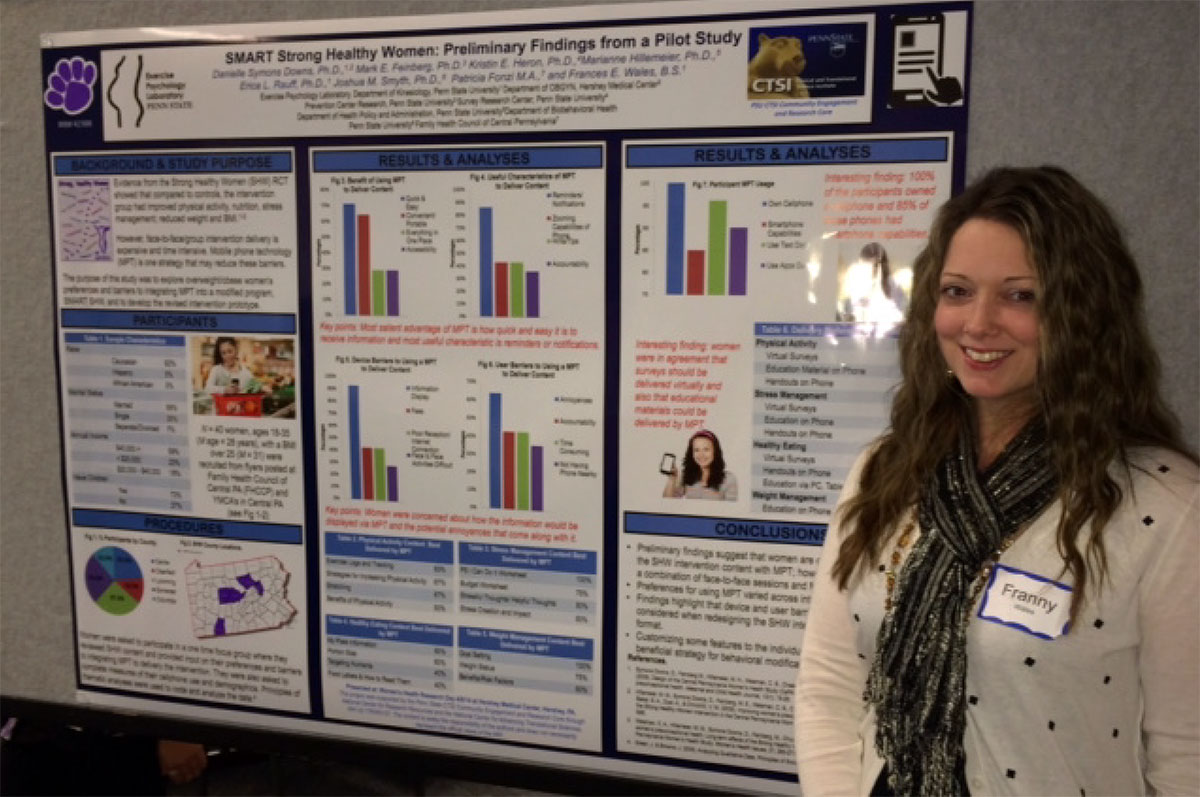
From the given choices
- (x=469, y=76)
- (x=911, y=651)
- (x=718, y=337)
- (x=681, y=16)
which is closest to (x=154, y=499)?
(x=469, y=76)

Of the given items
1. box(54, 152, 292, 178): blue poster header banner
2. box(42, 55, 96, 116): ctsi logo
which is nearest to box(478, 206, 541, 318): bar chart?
box(54, 152, 292, 178): blue poster header banner

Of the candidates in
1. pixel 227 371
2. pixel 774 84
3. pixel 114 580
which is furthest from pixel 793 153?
pixel 114 580

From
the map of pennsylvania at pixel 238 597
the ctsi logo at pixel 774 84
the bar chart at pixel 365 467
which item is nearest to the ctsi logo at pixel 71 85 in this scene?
the bar chart at pixel 365 467

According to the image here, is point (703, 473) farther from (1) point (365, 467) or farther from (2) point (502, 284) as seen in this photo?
(1) point (365, 467)

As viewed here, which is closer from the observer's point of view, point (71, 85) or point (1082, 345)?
point (1082, 345)

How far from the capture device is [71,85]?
1986 mm

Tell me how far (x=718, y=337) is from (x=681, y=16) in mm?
557

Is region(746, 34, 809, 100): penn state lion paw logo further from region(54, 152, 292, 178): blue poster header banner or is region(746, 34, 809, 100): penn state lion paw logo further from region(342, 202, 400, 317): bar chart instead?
region(54, 152, 292, 178): blue poster header banner

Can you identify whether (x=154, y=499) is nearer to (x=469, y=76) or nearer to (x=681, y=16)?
(x=469, y=76)

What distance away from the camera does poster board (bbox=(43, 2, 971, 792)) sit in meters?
1.63

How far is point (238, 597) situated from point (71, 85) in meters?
1.12

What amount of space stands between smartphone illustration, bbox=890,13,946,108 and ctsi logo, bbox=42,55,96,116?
5.21ft

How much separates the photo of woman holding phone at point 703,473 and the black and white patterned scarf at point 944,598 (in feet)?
1.55

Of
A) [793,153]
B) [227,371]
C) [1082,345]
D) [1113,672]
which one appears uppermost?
[793,153]
